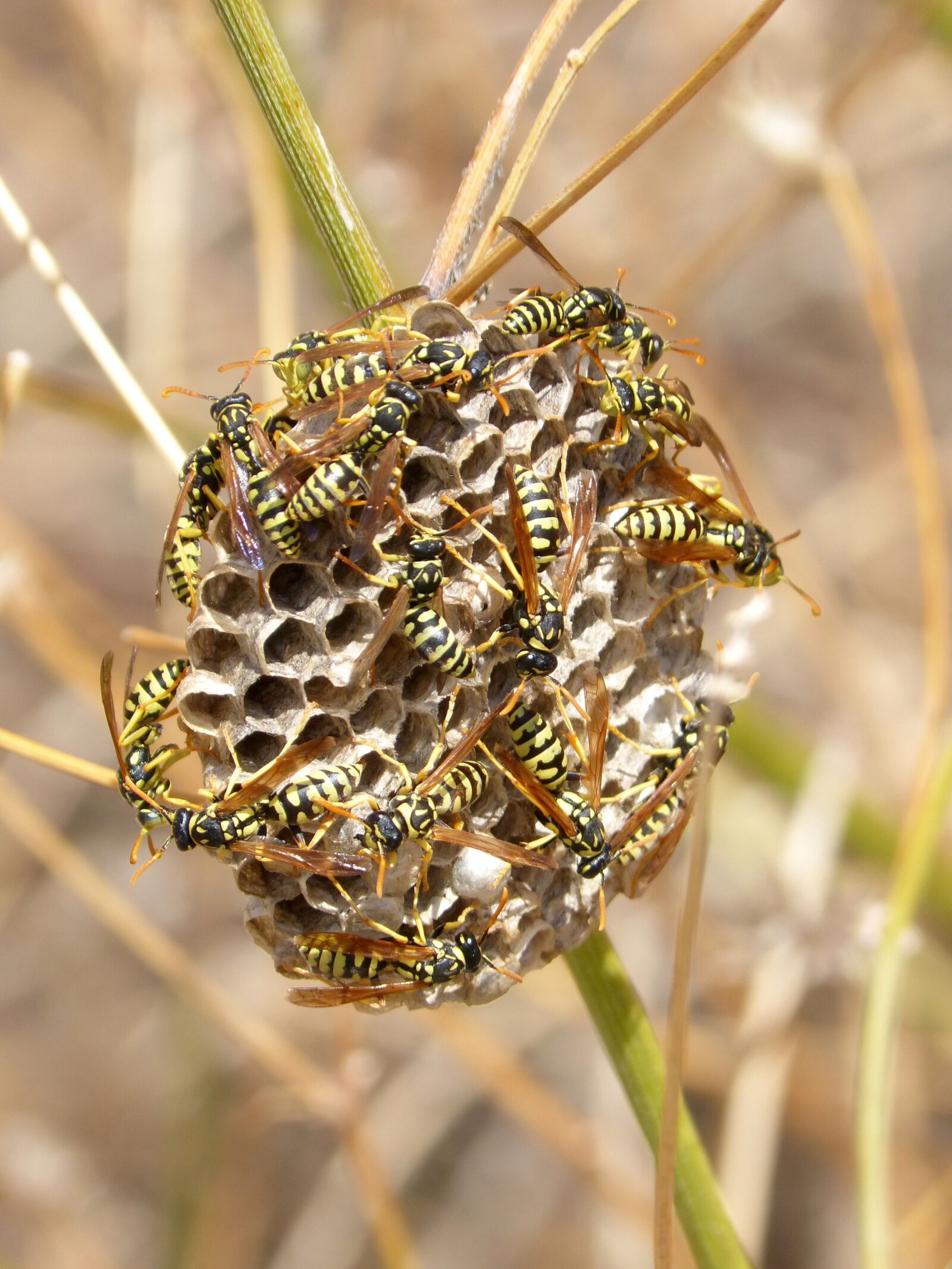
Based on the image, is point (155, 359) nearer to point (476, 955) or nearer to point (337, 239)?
point (337, 239)

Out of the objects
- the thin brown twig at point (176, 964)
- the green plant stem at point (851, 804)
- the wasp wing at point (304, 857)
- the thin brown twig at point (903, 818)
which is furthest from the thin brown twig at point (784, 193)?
the thin brown twig at point (176, 964)

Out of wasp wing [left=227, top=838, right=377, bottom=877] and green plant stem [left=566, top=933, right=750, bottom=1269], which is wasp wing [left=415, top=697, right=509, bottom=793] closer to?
wasp wing [left=227, top=838, right=377, bottom=877]

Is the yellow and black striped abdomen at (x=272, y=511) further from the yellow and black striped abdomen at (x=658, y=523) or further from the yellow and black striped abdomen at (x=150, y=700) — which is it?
the yellow and black striped abdomen at (x=658, y=523)

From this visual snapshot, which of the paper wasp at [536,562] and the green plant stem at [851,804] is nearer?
the paper wasp at [536,562]

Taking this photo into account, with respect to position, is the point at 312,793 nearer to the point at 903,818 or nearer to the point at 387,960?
the point at 387,960

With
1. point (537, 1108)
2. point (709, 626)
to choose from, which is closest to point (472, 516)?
point (537, 1108)

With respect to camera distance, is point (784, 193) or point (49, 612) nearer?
point (784, 193)

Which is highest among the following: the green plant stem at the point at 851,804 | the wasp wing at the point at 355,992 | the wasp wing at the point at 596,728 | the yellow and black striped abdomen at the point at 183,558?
the green plant stem at the point at 851,804
